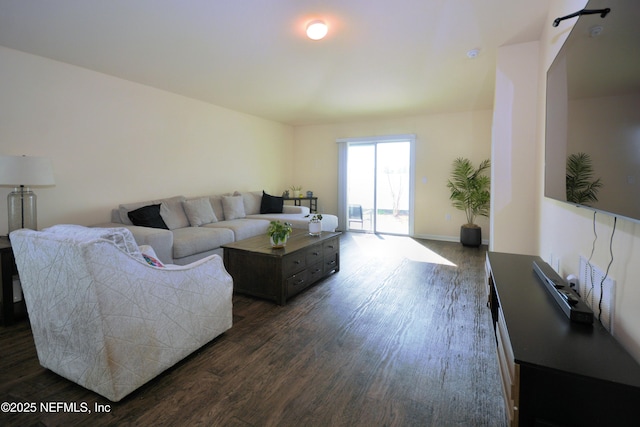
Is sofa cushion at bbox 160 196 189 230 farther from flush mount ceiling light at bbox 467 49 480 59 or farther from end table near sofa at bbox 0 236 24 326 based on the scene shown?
flush mount ceiling light at bbox 467 49 480 59

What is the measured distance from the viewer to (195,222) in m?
4.21

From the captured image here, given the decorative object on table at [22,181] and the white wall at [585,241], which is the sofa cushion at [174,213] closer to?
the decorative object on table at [22,181]

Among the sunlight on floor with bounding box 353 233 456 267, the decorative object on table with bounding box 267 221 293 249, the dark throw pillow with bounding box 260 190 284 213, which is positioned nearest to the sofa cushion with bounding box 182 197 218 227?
the dark throw pillow with bounding box 260 190 284 213

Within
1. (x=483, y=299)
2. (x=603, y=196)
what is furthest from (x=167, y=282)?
(x=483, y=299)

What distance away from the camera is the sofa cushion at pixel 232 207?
488 centimetres

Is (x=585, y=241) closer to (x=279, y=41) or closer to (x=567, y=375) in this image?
(x=567, y=375)

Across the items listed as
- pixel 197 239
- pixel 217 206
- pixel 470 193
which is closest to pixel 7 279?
pixel 197 239

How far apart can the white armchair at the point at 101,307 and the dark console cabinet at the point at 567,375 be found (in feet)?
5.72

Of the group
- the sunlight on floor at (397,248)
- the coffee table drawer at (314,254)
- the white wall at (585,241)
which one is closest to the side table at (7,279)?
the coffee table drawer at (314,254)

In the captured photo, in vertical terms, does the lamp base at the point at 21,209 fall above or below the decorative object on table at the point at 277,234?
above

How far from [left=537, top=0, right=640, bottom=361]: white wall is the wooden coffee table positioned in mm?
2087

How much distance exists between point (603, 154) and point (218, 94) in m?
4.56

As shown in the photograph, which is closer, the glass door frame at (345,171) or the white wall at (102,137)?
the white wall at (102,137)

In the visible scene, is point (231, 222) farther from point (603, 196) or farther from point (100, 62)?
point (603, 196)
